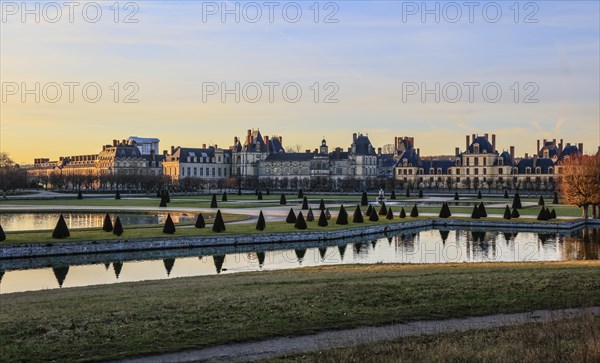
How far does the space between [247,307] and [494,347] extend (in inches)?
185

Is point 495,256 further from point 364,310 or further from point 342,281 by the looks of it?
point 364,310

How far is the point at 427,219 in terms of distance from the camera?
3616 cm

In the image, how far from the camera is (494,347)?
24.7ft

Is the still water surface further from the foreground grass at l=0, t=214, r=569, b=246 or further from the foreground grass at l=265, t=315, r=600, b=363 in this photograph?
the foreground grass at l=265, t=315, r=600, b=363

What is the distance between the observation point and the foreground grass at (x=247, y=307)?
9.11m

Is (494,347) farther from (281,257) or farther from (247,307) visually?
(281,257)

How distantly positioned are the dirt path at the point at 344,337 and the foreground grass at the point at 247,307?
0.94 feet

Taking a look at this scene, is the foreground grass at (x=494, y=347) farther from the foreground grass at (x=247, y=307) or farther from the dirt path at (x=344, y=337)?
the foreground grass at (x=247, y=307)

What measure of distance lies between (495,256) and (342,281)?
11245 mm

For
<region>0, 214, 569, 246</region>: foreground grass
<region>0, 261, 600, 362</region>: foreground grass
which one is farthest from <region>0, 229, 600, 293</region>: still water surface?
<region>0, 261, 600, 362</region>: foreground grass

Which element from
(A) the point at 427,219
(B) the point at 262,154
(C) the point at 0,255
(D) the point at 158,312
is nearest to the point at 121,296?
(D) the point at 158,312

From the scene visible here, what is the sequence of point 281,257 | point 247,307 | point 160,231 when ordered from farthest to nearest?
point 160,231, point 281,257, point 247,307

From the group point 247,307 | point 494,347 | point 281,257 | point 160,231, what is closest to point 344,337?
point 494,347

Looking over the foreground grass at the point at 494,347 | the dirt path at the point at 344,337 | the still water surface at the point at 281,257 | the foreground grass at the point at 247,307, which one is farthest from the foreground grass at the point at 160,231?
the foreground grass at the point at 494,347
